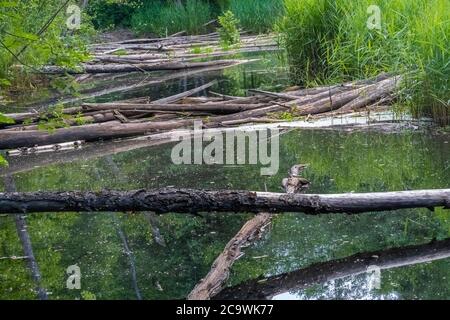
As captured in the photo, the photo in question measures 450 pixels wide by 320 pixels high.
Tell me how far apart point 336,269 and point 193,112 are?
5.71 metres

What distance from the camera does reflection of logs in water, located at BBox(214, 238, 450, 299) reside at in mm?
4844

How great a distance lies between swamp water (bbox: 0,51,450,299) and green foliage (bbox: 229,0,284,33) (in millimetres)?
14431

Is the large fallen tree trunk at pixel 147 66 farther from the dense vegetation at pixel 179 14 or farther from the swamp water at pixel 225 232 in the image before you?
the swamp water at pixel 225 232

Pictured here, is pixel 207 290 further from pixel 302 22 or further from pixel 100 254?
pixel 302 22

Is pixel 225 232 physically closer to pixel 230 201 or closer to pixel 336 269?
pixel 230 201

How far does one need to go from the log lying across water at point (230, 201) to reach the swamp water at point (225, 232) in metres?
0.32

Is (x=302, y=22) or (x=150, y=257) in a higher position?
(x=302, y=22)

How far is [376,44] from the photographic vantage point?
1071 centimetres

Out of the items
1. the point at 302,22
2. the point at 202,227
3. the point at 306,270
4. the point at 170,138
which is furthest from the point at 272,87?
the point at 306,270

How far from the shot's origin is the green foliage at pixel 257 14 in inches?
900

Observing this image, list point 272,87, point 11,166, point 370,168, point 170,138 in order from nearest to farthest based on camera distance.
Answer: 1. point 370,168
2. point 11,166
3. point 170,138
4. point 272,87

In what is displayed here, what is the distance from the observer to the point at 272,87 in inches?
513
